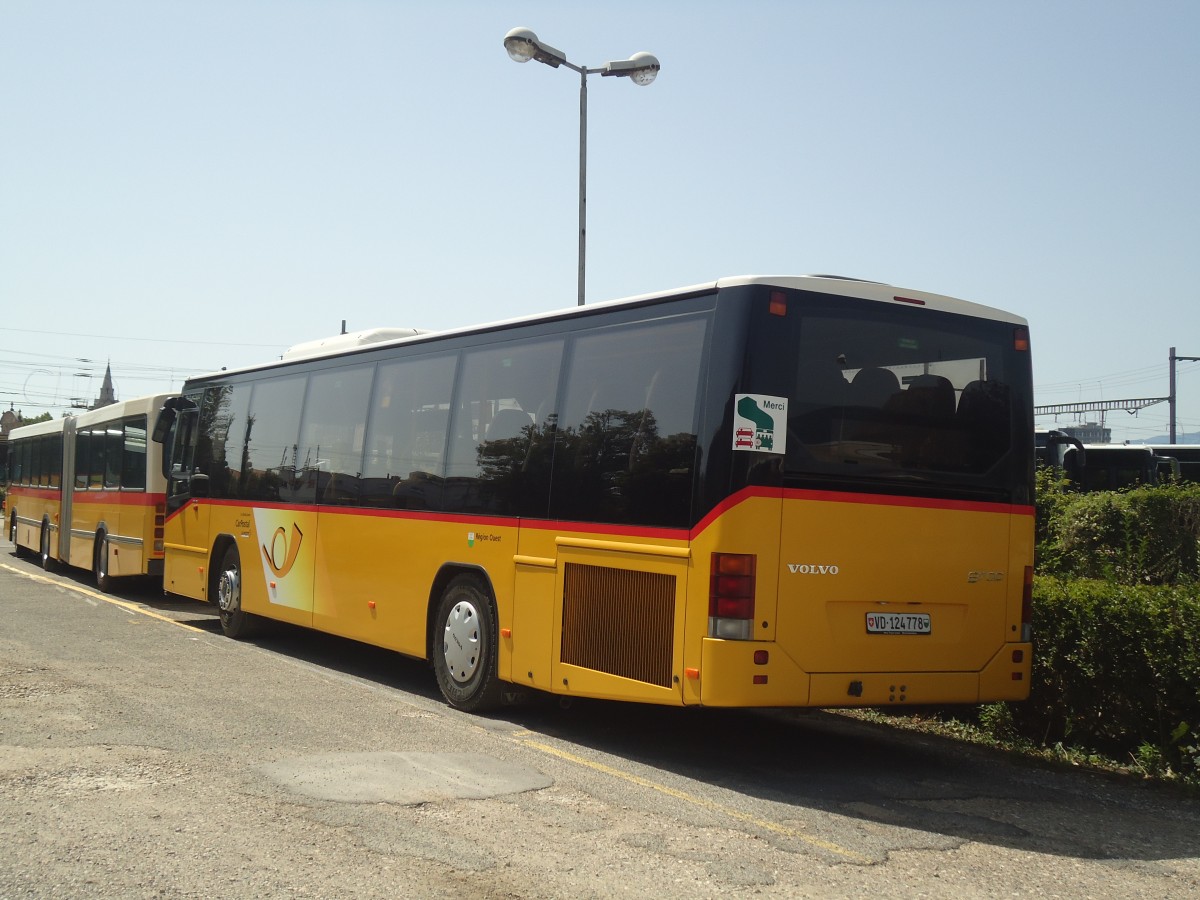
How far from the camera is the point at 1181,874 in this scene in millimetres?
6016

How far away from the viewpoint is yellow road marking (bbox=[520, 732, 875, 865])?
613 centimetres

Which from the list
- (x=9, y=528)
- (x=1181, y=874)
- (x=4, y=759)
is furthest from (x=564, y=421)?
(x=9, y=528)

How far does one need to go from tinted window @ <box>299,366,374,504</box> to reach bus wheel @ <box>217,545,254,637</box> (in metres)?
2.26

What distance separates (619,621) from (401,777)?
6.14 ft

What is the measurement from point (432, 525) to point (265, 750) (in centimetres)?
317

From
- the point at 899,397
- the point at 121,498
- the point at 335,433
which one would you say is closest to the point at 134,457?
the point at 121,498

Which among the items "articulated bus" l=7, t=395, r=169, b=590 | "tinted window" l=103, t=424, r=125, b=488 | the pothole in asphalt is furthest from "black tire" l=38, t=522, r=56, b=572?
the pothole in asphalt

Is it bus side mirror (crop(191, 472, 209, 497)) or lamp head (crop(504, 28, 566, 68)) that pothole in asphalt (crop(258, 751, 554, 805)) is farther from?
lamp head (crop(504, 28, 566, 68))

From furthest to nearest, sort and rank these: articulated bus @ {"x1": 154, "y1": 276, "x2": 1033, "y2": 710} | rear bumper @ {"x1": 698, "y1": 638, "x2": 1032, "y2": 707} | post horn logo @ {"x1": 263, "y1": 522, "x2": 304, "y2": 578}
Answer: post horn logo @ {"x1": 263, "y1": 522, "x2": 304, "y2": 578} → articulated bus @ {"x1": 154, "y1": 276, "x2": 1033, "y2": 710} → rear bumper @ {"x1": 698, "y1": 638, "x2": 1032, "y2": 707}

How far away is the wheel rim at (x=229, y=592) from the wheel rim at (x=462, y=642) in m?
5.32

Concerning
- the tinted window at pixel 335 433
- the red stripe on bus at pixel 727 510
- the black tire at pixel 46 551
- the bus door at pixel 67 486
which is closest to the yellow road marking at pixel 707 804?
the red stripe on bus at pixel 727 510

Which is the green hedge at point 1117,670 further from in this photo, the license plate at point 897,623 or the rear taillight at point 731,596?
the rear taillight at point 731,596

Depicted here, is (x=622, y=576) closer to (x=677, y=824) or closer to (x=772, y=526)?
(x=772, y=526)

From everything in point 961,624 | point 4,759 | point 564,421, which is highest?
point 564,421
